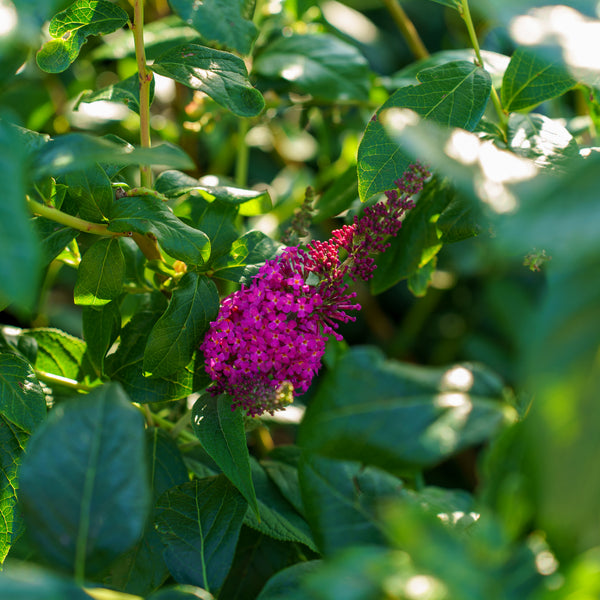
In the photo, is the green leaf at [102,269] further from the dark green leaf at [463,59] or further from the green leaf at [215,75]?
the dark green leaf at [463,59]

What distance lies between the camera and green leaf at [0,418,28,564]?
680mm

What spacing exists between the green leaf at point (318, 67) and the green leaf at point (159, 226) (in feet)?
1.64

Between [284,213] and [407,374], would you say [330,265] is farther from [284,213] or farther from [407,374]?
[284,213]

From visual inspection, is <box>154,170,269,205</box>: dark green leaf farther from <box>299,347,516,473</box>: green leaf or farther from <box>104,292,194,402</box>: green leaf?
<box>299,347,516,473</box>: green leaf

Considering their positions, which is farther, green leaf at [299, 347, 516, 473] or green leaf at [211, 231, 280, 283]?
green leaf at [211, 231, 280, 283]

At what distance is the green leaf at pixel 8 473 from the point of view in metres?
0.68

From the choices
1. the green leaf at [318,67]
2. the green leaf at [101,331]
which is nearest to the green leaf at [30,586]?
the green leaf at [101,331]

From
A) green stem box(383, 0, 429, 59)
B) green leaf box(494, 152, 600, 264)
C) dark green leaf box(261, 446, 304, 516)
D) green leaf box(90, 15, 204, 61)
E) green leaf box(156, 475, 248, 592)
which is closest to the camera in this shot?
green leaf box(494, 152, 600, 264)

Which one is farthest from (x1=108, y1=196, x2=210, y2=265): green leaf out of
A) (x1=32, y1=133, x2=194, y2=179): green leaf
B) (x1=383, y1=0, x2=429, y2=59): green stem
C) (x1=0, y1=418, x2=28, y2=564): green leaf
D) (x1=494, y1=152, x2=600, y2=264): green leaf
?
(x1=383, y1=0, x2=429, y2=59): green stem

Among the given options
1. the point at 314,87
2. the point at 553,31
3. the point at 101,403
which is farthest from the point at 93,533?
the point at 314,87

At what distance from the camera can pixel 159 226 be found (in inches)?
24.9

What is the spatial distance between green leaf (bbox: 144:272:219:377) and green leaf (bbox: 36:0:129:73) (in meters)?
0.28

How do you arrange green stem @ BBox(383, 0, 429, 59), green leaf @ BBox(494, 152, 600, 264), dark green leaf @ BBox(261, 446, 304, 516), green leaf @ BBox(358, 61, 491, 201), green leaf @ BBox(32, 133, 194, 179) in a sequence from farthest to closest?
green stem @ BBox(383, 0, 429, 59)
dark green leaf @ BBox(261, 446, 304, 516)
green leaf @ BBox(358, 61, 491, 201)
green leaf @ BBox(32, 133, 194, 179)
green leaf @ BBox(494, 152, 600, 264)

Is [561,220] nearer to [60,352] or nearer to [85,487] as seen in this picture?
[85,487]
